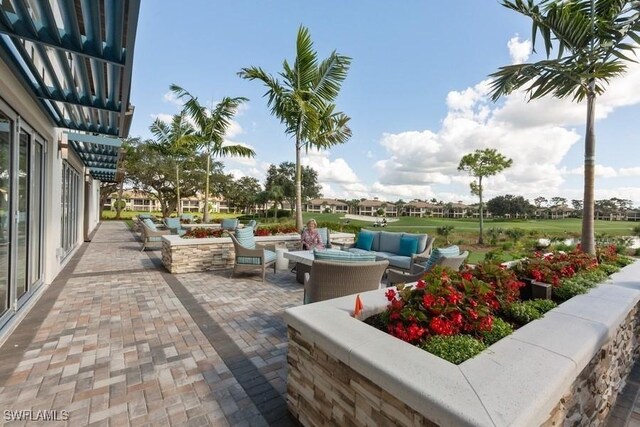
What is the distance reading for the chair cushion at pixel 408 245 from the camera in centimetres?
698

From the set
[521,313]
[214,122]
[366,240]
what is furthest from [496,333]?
[214,122]

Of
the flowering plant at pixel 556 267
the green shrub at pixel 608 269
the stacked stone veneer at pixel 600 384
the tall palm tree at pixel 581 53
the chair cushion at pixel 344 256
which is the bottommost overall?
the stacked stone veneer at pixel 600 384

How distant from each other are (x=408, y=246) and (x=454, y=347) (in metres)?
5.37

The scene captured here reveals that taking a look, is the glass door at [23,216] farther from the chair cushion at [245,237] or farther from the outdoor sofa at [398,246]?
the outdoor sofa at [398,246]

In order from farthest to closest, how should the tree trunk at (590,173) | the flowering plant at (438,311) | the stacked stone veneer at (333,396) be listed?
the tree trunk at (590,173)
the flowering plant at (438,311)
the stacked stone veneer at (333,396)

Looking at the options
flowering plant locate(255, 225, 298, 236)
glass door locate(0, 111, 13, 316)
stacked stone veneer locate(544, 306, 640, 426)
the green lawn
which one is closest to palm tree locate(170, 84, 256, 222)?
flowering plant locate(255, 225, 298, 236)

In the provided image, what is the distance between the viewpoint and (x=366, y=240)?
25.8 ft

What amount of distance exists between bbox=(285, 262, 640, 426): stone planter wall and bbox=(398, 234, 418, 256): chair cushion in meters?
4.32

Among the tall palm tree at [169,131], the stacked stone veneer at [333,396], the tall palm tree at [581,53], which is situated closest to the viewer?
the stacked stone veneer at [333,396]

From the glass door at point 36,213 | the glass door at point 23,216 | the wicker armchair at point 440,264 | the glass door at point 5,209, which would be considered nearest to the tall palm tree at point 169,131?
the glass door at point 36,213

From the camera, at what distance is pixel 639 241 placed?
13.2 m

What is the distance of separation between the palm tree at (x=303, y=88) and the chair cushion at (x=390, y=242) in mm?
2798

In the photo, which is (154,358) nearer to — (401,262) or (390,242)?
(401,262)

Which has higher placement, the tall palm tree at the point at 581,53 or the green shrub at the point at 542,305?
the tall palm tree at the point at 581,53
